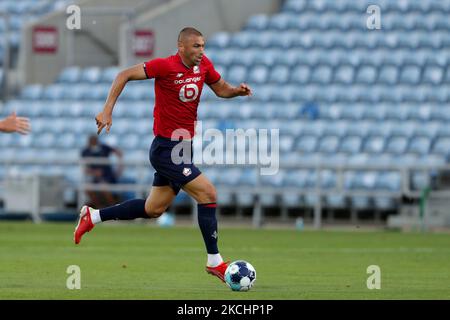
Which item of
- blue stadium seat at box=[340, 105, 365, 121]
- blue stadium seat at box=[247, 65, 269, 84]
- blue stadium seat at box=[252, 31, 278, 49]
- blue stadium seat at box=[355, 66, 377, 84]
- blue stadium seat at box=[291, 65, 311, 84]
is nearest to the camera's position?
blue stadium seat at box=[340, 105, 365, 121]

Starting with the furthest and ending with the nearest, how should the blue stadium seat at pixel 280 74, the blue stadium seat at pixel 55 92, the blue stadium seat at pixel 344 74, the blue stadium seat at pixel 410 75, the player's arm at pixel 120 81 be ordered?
1. the blue stadium seat at pixel 55 92
2. the blue stadium seat at pixel 280 74
3. the blue stadium seat at pixel 344 74
4. the blue stadium seat at pixel 410 75
5. the player's arm at pixel 120 81

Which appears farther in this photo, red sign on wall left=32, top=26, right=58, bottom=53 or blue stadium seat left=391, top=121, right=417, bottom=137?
red sign on wall left=32, top=26, right=58, bottom=53

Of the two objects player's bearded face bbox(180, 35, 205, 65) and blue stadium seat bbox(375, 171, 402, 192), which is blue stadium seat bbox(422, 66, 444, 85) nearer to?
blue stadium seat bbox(375, 171, 402, 192)

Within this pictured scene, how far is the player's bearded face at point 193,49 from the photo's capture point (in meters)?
12.5

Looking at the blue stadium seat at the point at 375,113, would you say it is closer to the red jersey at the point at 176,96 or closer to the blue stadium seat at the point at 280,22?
the blue stadium seat at the point at 280,22

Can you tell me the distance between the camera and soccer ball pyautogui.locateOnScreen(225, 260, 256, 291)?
38.4 feet

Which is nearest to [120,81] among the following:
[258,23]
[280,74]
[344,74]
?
[344,74]

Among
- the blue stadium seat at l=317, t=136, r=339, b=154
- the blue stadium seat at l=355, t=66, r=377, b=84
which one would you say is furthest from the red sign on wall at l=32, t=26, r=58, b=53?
the blue stadium seat at l=317, t=136, r=339, b=154

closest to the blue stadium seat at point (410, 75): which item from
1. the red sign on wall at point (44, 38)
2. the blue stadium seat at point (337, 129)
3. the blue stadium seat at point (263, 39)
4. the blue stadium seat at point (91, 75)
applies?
the blue stadium seat at point (337, 129)

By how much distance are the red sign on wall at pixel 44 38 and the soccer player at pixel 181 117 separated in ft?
58.2

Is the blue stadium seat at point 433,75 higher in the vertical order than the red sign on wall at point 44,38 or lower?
lower

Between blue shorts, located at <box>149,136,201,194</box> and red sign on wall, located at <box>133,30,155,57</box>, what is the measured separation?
651 inches

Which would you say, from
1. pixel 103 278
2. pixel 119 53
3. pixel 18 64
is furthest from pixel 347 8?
pixel 103 278
